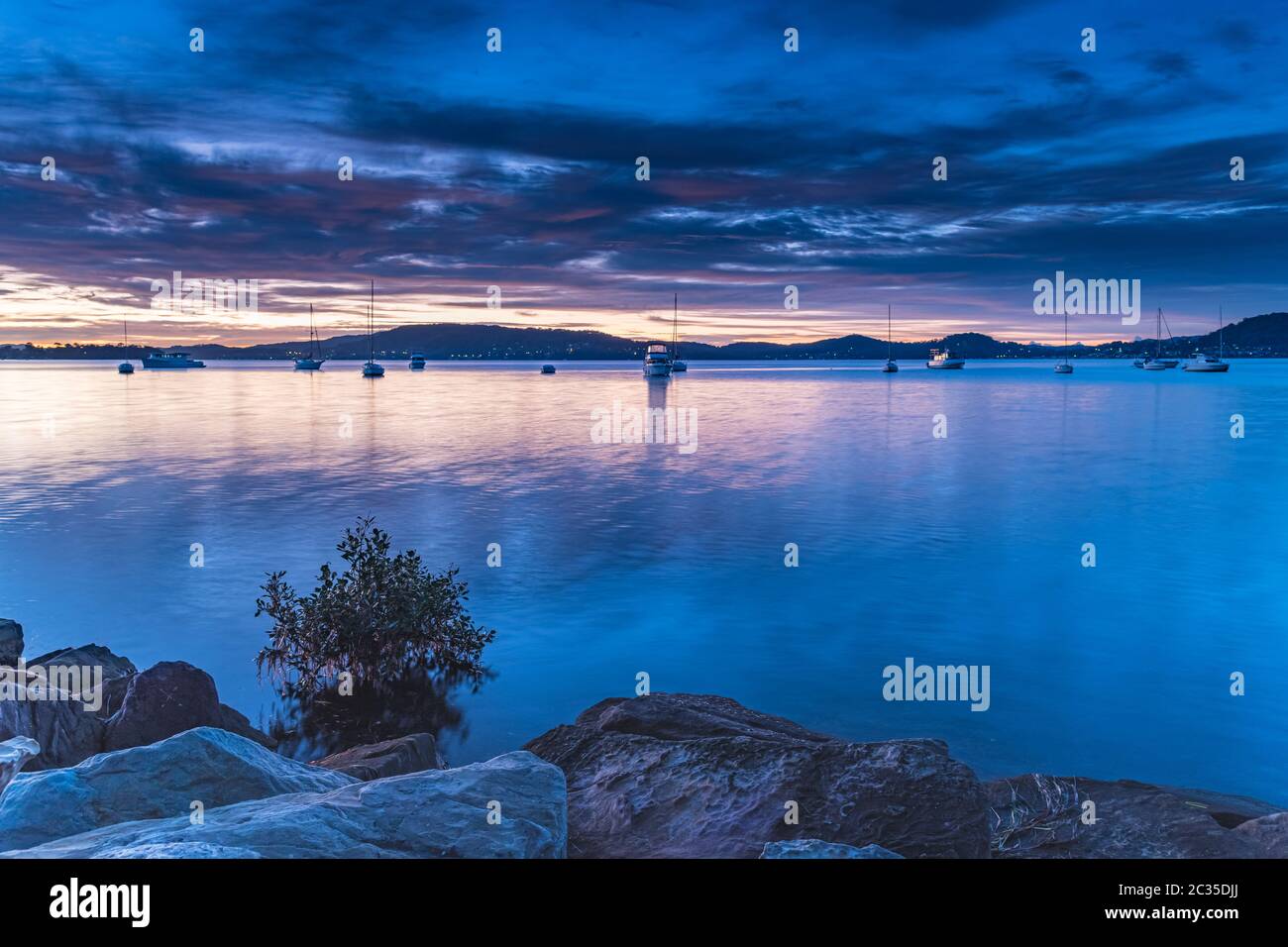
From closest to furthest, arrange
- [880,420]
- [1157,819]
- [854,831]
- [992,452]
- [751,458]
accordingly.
→ [854,831]
[1157,819]
[751,458]
[992,452]
[880,420]

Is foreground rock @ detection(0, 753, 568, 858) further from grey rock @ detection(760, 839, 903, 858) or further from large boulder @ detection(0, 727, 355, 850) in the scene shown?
grey rock @ detection(760, 839, 903, 858)

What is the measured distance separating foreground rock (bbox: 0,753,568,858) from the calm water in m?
5.33

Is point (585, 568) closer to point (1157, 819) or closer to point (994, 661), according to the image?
point (994, 661)

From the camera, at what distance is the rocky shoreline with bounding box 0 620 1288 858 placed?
233 inches

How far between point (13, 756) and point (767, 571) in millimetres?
17736

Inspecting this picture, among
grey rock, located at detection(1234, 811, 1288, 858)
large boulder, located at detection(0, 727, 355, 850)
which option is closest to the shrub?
large boulder, located at detection(0, 727, 355, 850)

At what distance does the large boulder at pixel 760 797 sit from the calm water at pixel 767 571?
155 inches

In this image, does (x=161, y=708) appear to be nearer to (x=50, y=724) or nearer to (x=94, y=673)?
(x=50, y=724)

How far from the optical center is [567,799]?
813 cm

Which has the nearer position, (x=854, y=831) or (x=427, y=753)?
(x=854, y=831)

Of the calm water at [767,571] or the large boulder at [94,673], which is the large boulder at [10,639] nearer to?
the large boulder at [94,673]
